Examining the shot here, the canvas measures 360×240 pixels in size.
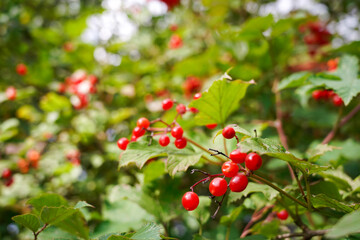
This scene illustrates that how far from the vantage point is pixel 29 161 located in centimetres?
247

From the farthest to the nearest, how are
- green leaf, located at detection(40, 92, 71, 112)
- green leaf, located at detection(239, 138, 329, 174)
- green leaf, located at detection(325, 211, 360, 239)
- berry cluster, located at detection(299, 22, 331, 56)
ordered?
berry cluster, located at detection(299, 22, 331, 56) → green leaf, located at detection(40, 92, 71, 112) → green leaf, located at detection(239, 138, 329, 174) → green leaf, located at detection(325, 211, 360, 239)

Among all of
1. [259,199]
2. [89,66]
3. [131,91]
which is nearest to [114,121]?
[131,91]

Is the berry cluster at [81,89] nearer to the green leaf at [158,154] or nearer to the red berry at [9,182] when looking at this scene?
the red berry at [9,182]

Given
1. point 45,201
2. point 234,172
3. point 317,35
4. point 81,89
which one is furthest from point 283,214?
point 317,35

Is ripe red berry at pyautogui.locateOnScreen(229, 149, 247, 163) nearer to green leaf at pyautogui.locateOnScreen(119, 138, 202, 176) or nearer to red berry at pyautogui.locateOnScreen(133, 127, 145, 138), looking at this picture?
green leaf at pyautogui.locateOnScreen(119, 138, 202, 176)

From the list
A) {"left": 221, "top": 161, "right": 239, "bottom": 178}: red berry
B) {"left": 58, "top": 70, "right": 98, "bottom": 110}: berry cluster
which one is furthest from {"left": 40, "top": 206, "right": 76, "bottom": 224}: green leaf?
{"left": 58, "top": 70, "right": 98, "bottom": 110}: berry cluster

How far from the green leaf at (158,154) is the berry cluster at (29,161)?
1935 mm

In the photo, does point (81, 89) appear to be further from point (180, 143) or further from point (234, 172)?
point (234, 172)

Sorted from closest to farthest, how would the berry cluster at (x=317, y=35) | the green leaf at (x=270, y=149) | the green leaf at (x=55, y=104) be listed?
the green leaf at (x=270, y=149) → the green leaf at (x=55, y=104) → the berry cluster at (x=317, y=35)

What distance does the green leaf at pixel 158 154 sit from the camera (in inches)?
34.3

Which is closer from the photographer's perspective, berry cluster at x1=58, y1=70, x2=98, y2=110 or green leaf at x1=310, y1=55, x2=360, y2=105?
green leaf at x1=310, y1=55, x2=360, y2=105

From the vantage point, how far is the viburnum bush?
2.92 ft

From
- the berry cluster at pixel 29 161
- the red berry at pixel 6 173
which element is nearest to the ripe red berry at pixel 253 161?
the berry cluster at pixel 29 161

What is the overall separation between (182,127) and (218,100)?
34 centimetres
